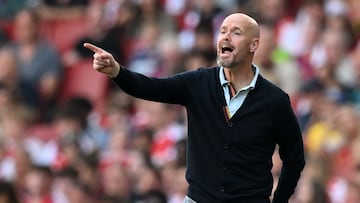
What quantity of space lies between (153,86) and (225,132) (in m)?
0.47

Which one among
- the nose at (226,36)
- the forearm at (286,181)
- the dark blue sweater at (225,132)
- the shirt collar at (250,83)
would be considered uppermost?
the nose at (226,36)

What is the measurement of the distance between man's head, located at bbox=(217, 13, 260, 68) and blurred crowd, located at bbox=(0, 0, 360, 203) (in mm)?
2916

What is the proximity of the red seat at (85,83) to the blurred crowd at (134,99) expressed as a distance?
0.02 meters

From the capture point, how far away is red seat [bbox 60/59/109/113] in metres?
13.5

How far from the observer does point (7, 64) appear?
13.8 m

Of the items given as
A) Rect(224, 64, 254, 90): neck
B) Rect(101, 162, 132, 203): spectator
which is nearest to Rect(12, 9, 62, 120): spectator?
Rect(101, 162, 132, 203): spectator

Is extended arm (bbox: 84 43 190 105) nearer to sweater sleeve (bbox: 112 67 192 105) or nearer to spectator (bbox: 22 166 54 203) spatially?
sweater sleeve (bbox: 112 67 192 105)

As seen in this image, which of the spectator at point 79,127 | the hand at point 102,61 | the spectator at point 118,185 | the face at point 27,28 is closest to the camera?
the hand at point 102,61

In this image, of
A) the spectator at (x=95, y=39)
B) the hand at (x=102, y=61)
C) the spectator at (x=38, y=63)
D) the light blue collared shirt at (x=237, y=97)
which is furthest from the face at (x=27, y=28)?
the hand at (x=102, y=61)

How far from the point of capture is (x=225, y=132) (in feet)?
22.5

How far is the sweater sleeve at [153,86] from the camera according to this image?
6.75 metres

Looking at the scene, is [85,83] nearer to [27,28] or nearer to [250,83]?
[27,28]

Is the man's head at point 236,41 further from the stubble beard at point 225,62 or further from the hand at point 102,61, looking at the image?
the hand at point 102,61

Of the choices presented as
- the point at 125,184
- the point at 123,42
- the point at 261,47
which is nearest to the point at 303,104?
the point at 261,47
